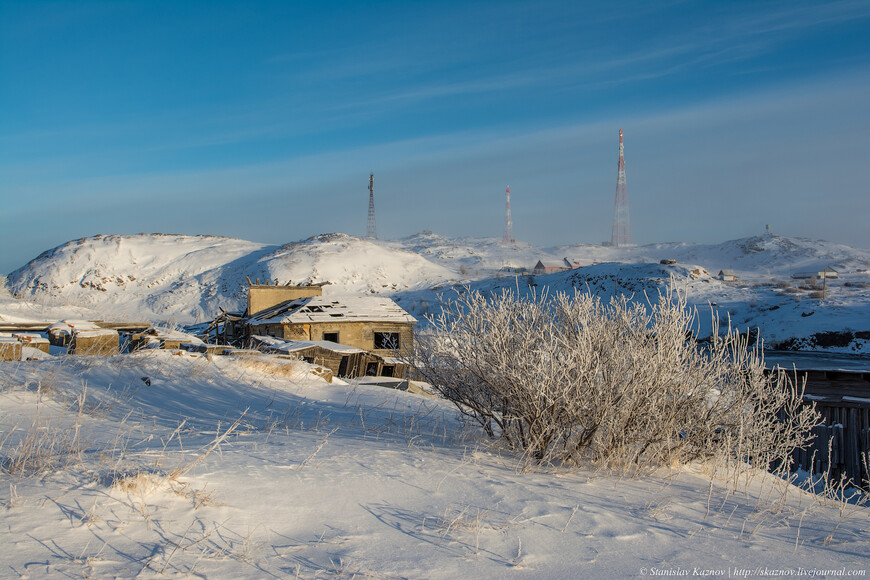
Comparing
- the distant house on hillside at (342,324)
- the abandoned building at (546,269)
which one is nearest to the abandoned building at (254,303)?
the distant house on hillside at (342,324)

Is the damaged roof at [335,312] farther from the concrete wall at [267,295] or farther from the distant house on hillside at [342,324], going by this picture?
the concrete wall at [267,295]

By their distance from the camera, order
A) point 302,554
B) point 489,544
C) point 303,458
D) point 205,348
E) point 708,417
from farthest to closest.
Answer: point 205,348, point 708,417, point 303,458, point 489,544, point 302,554

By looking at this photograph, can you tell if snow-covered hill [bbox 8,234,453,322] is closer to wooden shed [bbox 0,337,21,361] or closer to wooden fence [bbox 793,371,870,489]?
wooden shed [bbox 0,337,21,361]

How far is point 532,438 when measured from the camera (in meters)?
5.42

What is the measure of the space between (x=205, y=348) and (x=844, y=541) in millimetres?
12081

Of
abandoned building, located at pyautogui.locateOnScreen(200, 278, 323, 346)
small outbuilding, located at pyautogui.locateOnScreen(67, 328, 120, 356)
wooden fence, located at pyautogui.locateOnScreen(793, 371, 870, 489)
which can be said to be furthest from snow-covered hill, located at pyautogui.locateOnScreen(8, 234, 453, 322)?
wooden fence, located at pyautogui.locateOnScreen(793, 371, 870, 489)

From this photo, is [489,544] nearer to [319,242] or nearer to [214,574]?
[214,574]

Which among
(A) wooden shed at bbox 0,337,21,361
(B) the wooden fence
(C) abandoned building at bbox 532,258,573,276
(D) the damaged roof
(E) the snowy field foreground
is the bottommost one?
(B) the wooden fence

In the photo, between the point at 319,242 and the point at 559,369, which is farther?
the point at 319,242

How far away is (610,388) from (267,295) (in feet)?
86.6

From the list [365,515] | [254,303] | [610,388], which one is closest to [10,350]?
[365,515]

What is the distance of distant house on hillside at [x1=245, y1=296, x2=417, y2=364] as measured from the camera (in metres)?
22.4

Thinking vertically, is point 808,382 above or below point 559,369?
below

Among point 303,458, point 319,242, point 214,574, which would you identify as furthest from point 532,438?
point 319,242
